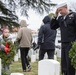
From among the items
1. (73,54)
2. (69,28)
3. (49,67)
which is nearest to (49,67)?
(49,67)

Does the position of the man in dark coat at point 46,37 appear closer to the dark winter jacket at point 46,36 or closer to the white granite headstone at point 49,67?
the dark winter jacket at point 46,36

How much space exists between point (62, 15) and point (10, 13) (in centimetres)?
1221

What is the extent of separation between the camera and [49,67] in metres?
4.24

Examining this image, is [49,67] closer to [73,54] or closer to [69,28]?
[73,54]

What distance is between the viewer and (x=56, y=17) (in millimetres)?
5406

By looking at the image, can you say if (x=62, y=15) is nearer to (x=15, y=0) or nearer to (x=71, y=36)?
(x=71, y=36)

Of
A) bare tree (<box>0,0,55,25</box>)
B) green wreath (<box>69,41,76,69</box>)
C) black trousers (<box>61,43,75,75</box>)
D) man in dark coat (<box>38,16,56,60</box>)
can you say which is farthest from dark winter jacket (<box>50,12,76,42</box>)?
bare tree (<box>0,0,55,25</box>)

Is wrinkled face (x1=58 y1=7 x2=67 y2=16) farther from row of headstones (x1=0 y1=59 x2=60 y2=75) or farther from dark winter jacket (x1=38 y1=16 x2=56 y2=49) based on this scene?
dark winter jacket (x1=38 y1=16 x2=56 y2=49)

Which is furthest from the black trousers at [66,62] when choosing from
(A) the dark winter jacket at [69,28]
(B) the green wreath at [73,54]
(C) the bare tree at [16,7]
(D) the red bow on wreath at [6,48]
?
Result: (C) the bare tree at [16,7]

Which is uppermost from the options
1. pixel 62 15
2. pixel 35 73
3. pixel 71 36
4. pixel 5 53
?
pixel 62 15

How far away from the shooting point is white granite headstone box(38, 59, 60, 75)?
4172mm

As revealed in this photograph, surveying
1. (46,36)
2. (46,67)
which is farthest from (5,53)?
(46,67)

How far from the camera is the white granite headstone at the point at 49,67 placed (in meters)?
4.17

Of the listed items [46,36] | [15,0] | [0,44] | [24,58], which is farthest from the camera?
[15,0]
